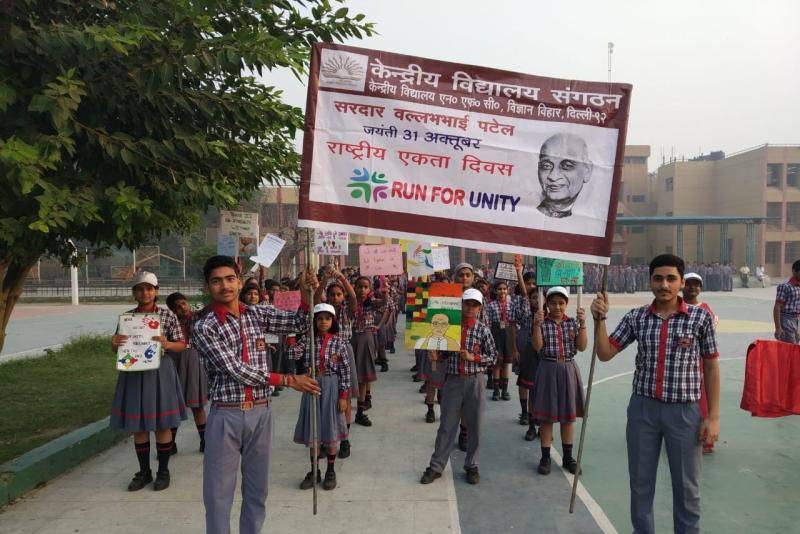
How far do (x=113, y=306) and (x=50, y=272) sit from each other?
18585mm

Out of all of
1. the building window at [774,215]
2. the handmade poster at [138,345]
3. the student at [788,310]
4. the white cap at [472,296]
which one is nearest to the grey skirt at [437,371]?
the white cap at [472,296]

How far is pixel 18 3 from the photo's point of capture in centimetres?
373

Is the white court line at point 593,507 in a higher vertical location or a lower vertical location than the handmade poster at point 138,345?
lower

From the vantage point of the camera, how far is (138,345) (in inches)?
189

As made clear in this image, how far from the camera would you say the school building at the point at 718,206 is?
44594 millimetres

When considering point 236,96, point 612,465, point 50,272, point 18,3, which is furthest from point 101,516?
point 50,272

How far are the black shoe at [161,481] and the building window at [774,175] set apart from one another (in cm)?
5247

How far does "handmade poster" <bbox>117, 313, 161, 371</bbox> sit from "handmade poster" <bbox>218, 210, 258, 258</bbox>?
234cm

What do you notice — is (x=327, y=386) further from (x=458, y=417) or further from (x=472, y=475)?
(x=472, y=475)

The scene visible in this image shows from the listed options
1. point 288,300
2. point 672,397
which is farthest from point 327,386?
point 672,397

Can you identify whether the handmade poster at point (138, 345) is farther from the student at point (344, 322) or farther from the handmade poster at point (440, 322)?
the handmade poster at point (440, 322)

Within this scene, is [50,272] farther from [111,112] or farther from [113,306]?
[111,112]

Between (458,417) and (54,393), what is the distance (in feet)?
22.1

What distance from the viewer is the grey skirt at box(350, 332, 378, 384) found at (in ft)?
24.0
